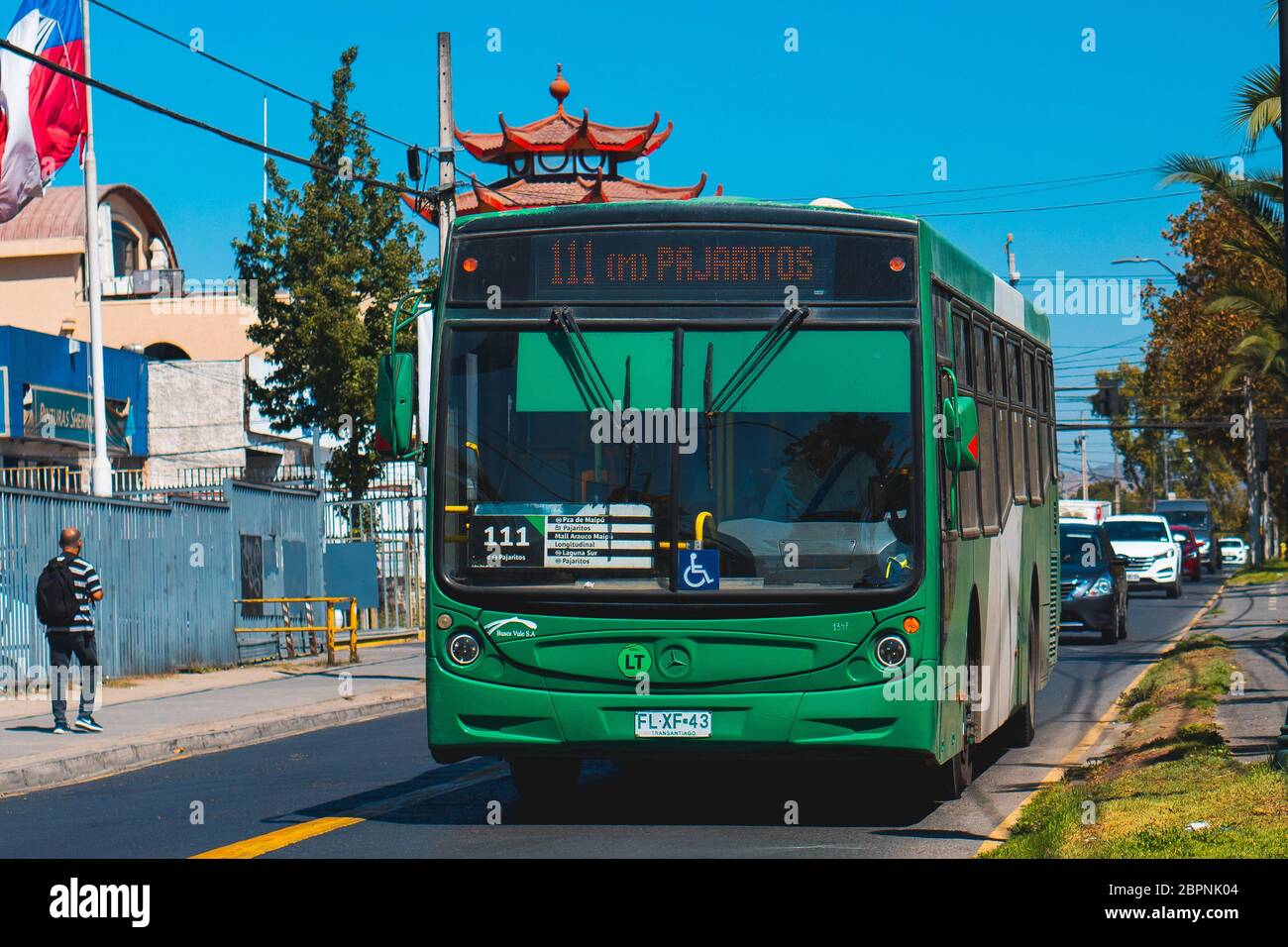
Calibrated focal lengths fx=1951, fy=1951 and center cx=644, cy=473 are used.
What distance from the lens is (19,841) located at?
1091 centimetres

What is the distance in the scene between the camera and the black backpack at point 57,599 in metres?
16.9

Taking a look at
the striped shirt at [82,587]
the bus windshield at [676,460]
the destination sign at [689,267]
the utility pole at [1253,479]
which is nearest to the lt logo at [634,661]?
the bus windshield at [676,460]

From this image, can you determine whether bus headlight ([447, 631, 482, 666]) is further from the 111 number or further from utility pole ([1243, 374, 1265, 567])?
utility pole ([1243, 374, 1265, 567])

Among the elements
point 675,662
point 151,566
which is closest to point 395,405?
point 675,662

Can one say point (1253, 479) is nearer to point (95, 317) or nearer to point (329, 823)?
point (95, 317)

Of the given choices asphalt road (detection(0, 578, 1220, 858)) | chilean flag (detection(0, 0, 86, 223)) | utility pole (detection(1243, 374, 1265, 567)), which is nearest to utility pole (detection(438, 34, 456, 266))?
chilean flag (detection(0, 0, 86, 223))

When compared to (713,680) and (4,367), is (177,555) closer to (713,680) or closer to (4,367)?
(4,367)

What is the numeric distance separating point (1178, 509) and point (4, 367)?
4647 cm

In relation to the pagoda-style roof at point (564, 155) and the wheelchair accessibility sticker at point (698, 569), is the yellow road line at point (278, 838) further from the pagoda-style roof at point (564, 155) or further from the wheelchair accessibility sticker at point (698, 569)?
the pagoda-style roof at point (564, 155)

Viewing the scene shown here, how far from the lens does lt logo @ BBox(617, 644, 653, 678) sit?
10.0 metres

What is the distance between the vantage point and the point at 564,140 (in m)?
54.1

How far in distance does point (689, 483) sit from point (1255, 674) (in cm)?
1034

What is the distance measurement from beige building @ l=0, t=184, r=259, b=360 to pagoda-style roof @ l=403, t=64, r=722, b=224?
831 cm
